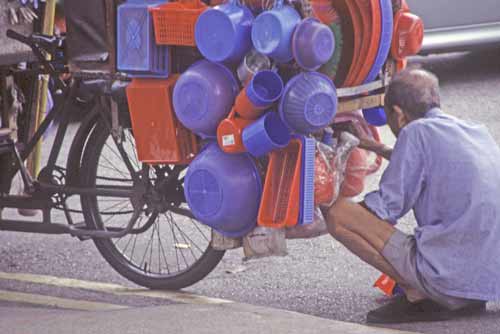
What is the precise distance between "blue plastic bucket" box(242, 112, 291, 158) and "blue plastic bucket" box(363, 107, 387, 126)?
71 cm

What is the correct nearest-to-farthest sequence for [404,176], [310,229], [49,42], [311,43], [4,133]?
[311,43], [404,176], [310,229], [49,42], [4,133]

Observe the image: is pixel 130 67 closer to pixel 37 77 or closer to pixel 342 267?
pixel 37 77

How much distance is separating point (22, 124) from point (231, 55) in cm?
185

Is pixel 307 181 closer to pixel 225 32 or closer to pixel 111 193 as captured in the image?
pixel 225 32

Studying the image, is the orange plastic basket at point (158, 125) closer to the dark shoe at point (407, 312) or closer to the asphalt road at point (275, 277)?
the asphalt road at point (275, 277)

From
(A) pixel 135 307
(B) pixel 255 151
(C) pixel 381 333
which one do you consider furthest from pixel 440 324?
(A) pixel 135 307

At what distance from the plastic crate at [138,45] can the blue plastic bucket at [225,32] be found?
314 millimetres

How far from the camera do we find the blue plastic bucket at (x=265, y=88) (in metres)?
4.55

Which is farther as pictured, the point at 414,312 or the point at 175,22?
the point at 175,22

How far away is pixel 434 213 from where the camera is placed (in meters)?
4.62

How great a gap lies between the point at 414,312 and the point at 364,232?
1.29 feet

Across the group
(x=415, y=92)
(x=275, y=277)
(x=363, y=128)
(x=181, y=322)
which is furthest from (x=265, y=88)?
(x=275, y=277)

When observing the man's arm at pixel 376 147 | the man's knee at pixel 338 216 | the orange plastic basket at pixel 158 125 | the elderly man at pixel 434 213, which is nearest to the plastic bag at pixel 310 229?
the man's knee at pixel 338 216

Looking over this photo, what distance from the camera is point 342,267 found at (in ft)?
19.1
